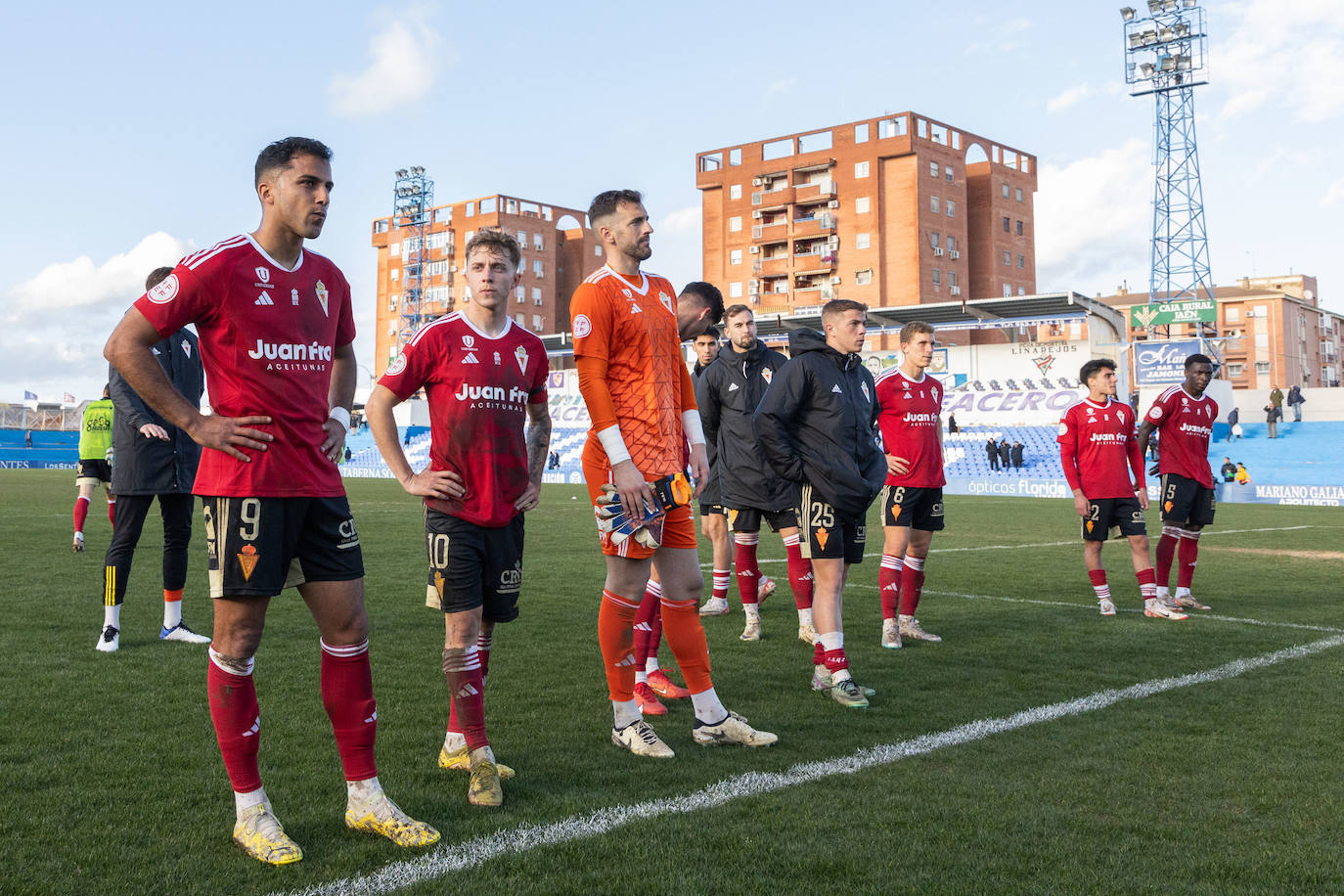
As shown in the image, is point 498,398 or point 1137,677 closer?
point 498,398

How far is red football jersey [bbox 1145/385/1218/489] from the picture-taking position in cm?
893

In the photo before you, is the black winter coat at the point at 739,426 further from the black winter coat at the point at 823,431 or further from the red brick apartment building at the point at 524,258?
the red brick apartment building at the point at 524,258

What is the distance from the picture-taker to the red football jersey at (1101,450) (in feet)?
28.1

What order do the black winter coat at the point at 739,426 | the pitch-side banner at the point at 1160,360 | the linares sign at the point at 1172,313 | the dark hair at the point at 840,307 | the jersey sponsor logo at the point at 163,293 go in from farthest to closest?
the linares sign at the point at 1172,313 → the pitch-side banner at the point at 1160,360 → the black winter coat at the point at 739,426 → the dark hair at the point at 840,307 → the jersey sponsor logo at the point at 163,293

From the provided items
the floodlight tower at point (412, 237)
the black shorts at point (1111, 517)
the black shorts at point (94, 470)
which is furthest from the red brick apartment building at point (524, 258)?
the black shorts at point (1111, 517)

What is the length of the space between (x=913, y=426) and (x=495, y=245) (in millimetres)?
4136

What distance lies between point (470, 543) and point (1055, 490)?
28193 mm

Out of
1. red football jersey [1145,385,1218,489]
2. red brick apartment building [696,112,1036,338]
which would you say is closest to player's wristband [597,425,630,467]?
red football jersey [1145,385,1218,489]

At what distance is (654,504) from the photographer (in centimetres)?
416

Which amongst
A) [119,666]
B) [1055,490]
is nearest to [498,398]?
[119,666]

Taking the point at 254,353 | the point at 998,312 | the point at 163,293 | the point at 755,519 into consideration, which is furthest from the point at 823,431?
the point at 998,312

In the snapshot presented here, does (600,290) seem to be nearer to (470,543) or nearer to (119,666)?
(470,543)

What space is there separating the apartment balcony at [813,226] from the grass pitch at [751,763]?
6479 centimetres

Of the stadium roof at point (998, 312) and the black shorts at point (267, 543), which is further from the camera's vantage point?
the stadium roof at point (998, 312)
